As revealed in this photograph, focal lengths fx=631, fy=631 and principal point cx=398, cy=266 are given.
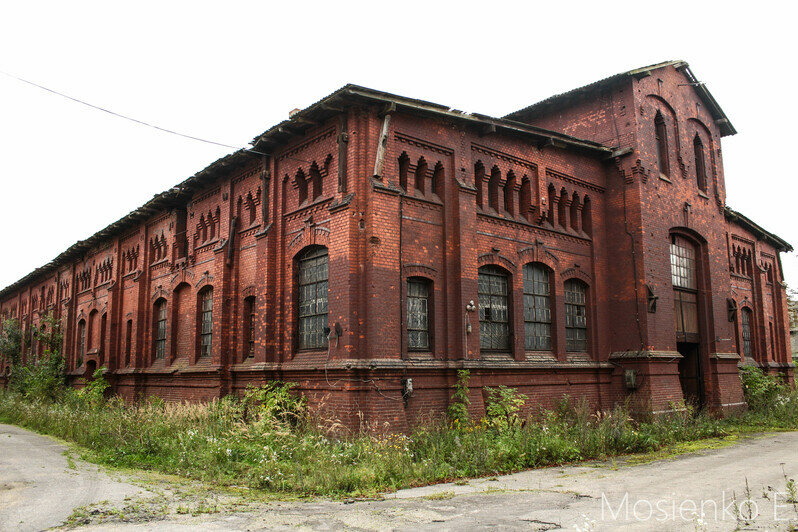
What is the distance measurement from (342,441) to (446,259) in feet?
15.4

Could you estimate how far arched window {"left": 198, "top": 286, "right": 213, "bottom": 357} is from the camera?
746 inches

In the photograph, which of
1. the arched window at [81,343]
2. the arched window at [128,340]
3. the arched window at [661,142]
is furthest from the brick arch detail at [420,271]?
the arched window at [81,343]

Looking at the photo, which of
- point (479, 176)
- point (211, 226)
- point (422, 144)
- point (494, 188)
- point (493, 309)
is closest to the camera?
point (422, 144)

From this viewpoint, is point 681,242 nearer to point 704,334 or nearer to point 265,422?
point 704,334

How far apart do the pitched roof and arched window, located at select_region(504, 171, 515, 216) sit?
4426 millimetres

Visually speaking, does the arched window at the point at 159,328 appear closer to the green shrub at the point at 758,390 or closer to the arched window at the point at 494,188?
the arched window at the point at 494,188

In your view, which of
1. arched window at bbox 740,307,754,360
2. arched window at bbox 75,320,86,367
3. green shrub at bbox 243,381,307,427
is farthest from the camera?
arched window at bbox 75,320,86,367

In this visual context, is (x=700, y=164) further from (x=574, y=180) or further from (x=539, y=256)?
(x=539, y=256)

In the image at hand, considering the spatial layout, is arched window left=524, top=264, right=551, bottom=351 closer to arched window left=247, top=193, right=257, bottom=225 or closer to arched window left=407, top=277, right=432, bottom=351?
arched window left=407, top=277, right=432, bottom=351

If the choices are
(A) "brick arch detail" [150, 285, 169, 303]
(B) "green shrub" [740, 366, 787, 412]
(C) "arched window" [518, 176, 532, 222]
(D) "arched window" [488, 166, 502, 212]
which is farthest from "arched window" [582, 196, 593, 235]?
(A) "brick arch detail" [150, 285, 169, 303]

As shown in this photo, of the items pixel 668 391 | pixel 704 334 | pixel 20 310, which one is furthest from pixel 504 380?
pixel 20 310

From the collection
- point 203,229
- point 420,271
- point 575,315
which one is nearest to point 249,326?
point 203,229

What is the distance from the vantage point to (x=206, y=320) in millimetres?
19172

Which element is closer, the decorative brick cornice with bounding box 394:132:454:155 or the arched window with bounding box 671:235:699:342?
the decorative brick cornice with bounding box 394:132:454:155
